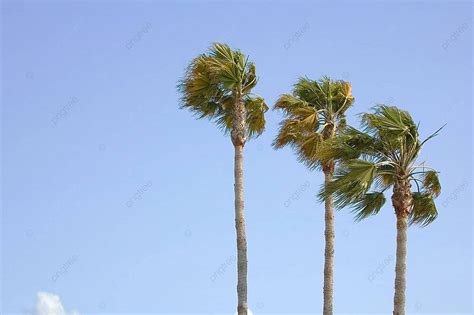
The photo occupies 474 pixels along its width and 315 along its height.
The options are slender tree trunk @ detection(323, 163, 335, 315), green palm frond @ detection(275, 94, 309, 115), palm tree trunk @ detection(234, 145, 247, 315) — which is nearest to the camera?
palm tree trunk @ detection(234, 145, 247, 315)

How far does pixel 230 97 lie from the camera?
111 ft

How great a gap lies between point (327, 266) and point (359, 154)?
5932 millimetres

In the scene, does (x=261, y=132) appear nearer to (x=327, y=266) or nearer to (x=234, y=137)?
(x=234, y=137)

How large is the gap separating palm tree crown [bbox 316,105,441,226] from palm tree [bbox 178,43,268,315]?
13.7 feet

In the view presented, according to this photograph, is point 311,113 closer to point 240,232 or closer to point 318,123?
point 318,123

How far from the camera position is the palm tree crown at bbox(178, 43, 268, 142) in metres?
32.9

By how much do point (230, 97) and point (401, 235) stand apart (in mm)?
9407

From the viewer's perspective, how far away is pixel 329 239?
3297 cm

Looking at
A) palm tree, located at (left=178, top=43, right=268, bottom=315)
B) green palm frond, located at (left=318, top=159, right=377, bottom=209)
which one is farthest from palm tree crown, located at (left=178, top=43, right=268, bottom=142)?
green palm frond, located at (left=318, top=159, right=377, bottom=209)

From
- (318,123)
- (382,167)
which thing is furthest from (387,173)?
(318,123)

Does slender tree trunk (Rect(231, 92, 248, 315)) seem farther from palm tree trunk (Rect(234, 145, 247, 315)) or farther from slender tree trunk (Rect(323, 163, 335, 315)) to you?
slender tree trunk (Rect(323, 163, 335, 315))

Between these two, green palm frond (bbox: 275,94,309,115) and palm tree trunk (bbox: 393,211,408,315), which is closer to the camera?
palm tree trunk (bbox: 393,211,408,315)

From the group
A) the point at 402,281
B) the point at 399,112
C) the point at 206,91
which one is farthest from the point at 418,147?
the point at 206,91

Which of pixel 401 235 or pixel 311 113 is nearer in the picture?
pixel 401 235
